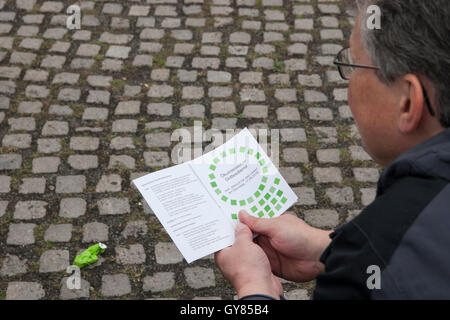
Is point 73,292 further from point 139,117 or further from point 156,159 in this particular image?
point 139,117

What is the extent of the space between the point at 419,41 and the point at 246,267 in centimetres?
105

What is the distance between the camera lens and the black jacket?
4.29ft

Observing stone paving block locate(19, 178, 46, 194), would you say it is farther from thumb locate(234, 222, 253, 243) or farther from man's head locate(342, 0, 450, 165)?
man's head locate(342, 0, 450, 165)

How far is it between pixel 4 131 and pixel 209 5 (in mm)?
2511

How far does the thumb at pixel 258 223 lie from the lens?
2295mm

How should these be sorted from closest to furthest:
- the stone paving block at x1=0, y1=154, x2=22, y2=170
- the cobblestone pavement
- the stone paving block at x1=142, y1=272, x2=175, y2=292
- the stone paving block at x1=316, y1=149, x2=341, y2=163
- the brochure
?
the brochure < the stone paving block at x1=142, y1=272, x2=175, y2=292 < the cobblestone pavement < the stone paving block at x1=0, y1=154, x2=22, y2=170 < the stone paving block at x1=316, y1=149, x2=341, y2=163

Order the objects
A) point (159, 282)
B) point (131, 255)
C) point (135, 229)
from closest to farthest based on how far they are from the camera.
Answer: point (159, 282)
point (131, 255)
point (135, 229)

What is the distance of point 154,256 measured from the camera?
11.8ft

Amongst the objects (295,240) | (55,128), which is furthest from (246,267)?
(55,128)

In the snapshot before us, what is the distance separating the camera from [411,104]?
5.12 feet

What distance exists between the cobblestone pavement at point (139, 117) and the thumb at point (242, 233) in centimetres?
129

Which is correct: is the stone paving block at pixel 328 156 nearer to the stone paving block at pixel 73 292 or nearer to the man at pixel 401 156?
the stone paving block at pixel 73 292

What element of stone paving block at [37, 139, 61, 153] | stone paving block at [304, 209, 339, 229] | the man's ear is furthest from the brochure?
stone paving block at [37, 139, 61, 153]
